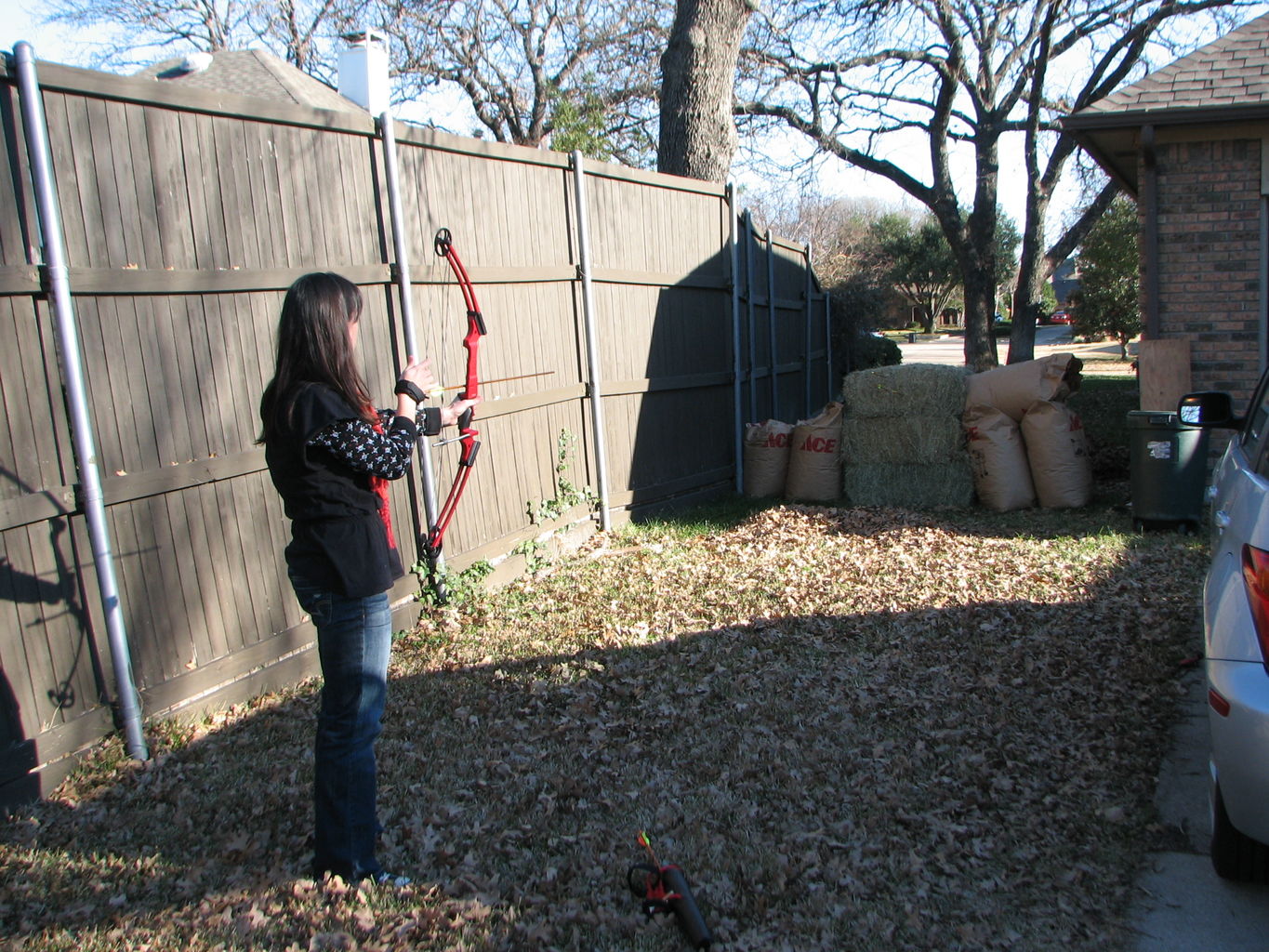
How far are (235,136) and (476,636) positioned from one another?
2736mm

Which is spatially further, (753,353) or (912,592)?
(753,353)

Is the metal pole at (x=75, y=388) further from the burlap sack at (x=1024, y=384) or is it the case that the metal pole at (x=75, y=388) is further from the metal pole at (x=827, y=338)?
the metal pole at (x=827, y=338)

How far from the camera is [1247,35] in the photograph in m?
8.67

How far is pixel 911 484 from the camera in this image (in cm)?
914

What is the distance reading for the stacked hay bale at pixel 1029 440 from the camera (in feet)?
28.1

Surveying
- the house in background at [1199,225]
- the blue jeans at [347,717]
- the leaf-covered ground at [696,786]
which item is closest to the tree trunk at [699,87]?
the house in background at [1199,225]

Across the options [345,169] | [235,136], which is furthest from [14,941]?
[345,169]

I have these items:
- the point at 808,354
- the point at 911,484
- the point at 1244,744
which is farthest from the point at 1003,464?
the point at 1244,744

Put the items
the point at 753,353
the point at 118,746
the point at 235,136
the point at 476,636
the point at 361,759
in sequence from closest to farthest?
the point at 361,759
the point at 118,746
the point at 235,136
the point at 476,636
the point at 753,353

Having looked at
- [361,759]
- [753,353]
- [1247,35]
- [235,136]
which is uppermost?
[1247,35]

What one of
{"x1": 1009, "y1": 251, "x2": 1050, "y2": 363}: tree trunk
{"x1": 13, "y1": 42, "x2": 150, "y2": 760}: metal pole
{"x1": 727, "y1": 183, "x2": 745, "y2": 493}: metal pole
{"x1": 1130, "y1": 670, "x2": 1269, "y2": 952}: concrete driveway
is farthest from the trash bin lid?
{"x1": 1009, "y1": 251, "x2": 1050, "y2": 363}: tree trunk

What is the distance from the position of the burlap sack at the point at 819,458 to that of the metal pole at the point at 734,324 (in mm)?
556

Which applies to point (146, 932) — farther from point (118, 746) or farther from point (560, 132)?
point (560, 132)

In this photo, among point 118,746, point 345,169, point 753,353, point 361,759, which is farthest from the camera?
point 753,353
